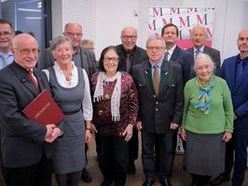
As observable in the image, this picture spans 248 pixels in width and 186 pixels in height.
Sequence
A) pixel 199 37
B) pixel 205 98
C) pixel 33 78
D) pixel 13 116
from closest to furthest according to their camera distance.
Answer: pixel 13 116
pixel 33 78
pixel 205 98
pixel 199 37

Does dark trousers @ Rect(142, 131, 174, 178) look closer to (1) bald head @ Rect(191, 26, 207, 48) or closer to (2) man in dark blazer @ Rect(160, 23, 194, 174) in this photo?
(2) man in dark blazer @ Rect(160, 23, 194, 174)

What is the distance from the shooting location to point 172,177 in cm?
323

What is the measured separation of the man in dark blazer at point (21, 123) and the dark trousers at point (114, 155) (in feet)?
2.45

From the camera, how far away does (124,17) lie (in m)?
5.74

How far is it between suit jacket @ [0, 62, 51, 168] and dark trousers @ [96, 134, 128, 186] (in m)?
0.82

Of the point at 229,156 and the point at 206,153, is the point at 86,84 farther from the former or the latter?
the point at 229,156

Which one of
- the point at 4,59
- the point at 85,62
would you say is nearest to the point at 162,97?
the point at 85,62

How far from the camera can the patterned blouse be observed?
2506 millimetres

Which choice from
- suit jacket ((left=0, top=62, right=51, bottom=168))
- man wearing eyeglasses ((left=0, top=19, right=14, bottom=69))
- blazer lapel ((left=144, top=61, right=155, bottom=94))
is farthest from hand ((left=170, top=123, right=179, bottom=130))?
man wearing eyeglasses ((left=0, top=19, right=14, bottom=69))

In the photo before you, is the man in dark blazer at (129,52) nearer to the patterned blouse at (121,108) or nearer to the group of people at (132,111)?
the group of people at (132,111)

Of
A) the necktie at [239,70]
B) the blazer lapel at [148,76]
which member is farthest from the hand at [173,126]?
the necktie at [239,70]

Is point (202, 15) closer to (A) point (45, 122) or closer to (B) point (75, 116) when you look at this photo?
(B) point (75, 116)

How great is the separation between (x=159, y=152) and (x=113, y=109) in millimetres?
782

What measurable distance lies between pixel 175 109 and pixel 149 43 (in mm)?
655
